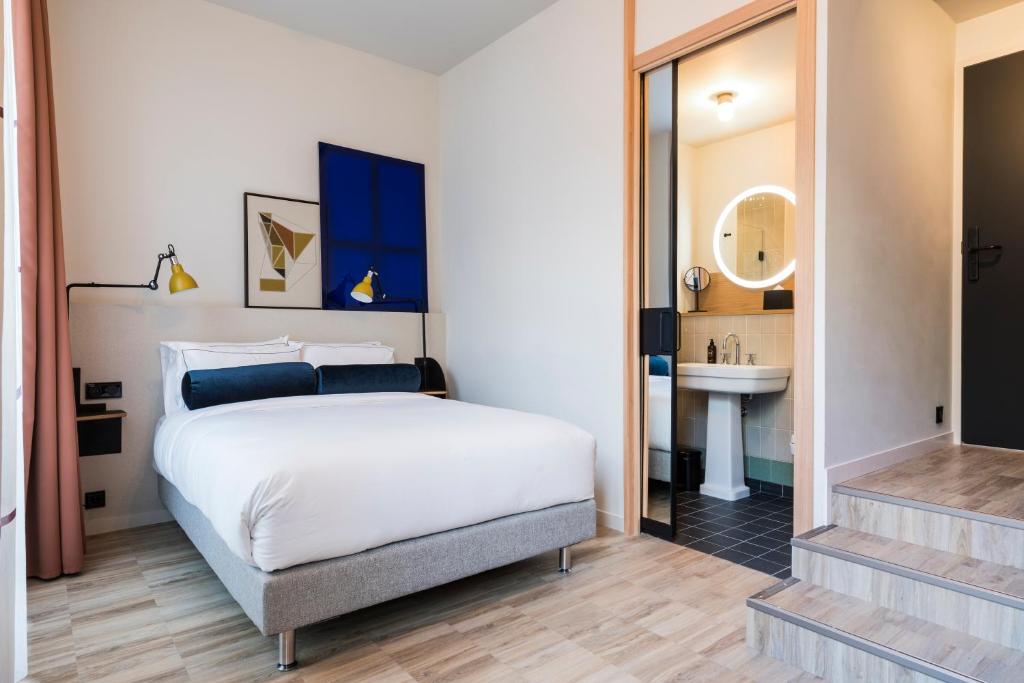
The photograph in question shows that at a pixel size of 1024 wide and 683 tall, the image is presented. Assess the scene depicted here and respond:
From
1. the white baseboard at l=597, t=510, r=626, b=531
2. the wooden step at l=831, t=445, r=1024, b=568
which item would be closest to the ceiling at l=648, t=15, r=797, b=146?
the wooden step at l=831, t=445, r=1024, b=568

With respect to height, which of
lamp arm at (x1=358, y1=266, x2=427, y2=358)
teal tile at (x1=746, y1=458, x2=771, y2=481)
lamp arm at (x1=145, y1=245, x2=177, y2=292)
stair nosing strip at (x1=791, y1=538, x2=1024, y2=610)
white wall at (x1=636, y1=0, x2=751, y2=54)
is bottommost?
→ teal tile at (x1=746, y1=458, x2=771, y2=481)

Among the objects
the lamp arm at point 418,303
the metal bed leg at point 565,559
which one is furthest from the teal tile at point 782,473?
the lamp arm at point 418,303

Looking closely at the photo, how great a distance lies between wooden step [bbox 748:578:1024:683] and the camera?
5.56 feet

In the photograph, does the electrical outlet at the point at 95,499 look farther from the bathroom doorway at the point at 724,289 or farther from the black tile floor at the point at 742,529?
the black tile floor at the point at 742,529

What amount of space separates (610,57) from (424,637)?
3011 millimetres

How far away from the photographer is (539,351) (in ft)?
12.3

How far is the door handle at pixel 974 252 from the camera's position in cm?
352

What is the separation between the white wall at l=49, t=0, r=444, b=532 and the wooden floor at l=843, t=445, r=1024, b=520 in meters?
3.23

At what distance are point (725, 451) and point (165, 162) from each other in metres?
3.91

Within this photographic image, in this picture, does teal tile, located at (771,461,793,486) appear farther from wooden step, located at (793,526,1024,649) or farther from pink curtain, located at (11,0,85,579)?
pink curtain, located at (11,0,85,579)

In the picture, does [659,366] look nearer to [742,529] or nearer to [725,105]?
[742,529]

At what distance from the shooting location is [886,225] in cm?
290

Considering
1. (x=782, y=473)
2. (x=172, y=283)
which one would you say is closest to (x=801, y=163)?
(x=782, y=473)

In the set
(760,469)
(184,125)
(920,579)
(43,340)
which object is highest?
(184,125)
